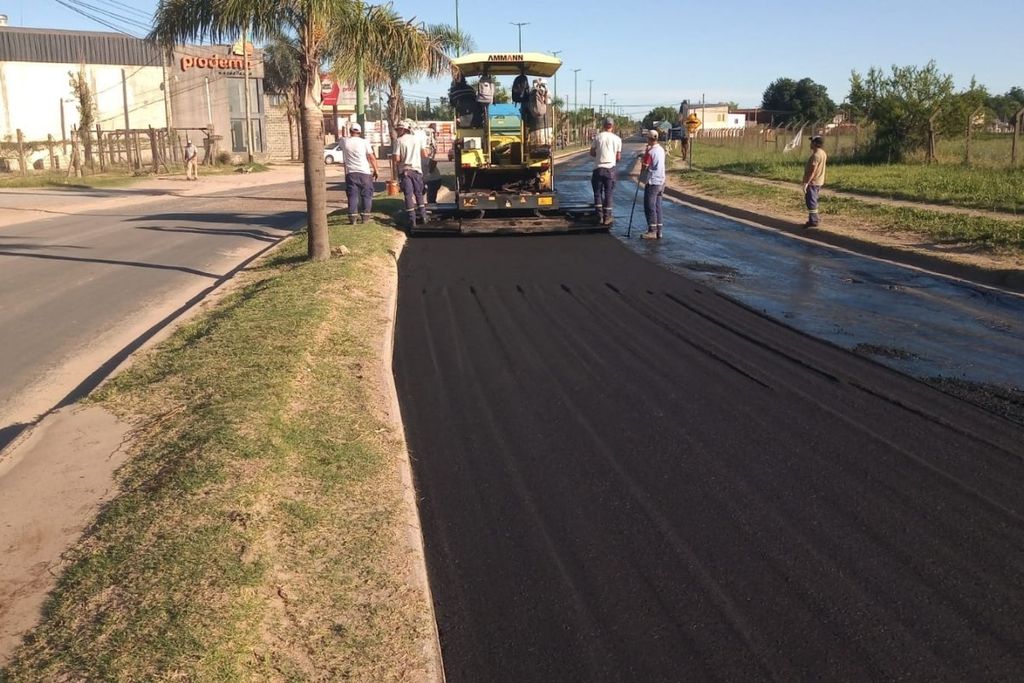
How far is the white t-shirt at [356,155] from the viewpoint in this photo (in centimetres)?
1614

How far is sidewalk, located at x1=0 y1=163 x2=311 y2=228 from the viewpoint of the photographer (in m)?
24.5

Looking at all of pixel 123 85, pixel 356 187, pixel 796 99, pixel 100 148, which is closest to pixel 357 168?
Answer: pixel 356 187

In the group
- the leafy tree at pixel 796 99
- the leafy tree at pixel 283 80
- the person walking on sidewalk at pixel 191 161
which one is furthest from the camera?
the leafy tree at pixel 796 99

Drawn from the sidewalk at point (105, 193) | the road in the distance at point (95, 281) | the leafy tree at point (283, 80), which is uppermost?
the leafy tree at point (283, 80)

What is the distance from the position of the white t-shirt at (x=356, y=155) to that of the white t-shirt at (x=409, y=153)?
0.59m

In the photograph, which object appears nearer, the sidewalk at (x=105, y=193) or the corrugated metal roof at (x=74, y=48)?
the sidewalk at (x=105, y=193)

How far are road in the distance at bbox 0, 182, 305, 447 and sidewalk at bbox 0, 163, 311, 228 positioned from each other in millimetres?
1443

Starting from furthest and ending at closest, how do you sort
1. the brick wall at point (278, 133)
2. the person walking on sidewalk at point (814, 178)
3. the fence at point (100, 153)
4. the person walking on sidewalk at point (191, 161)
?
the brick wall at point (278, 133), the fence at point (100, 153), the person walking on sidewalk at point (191, 161), the person walking on sidewalk at point (814, 178)

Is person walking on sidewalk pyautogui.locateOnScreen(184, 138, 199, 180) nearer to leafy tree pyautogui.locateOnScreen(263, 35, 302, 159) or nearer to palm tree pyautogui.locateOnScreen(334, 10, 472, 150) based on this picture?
leafy tree pyautogui.locateOnScreen(263, 35, 302, 159)

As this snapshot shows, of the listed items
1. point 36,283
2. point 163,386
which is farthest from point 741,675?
point 36,283

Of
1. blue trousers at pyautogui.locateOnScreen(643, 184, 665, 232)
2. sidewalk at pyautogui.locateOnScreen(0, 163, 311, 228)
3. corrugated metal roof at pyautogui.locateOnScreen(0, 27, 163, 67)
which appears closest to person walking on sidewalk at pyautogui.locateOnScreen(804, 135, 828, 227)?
blue trousers at pyautogui.locateOnScreen(643, 184, 665, 232)

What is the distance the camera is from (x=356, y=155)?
16141 mm

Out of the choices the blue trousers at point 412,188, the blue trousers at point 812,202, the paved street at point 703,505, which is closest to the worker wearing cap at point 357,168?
the blue trousers at point 412,188

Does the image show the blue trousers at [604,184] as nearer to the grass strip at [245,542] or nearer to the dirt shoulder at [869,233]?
the dirt shoulder at [869,233]
